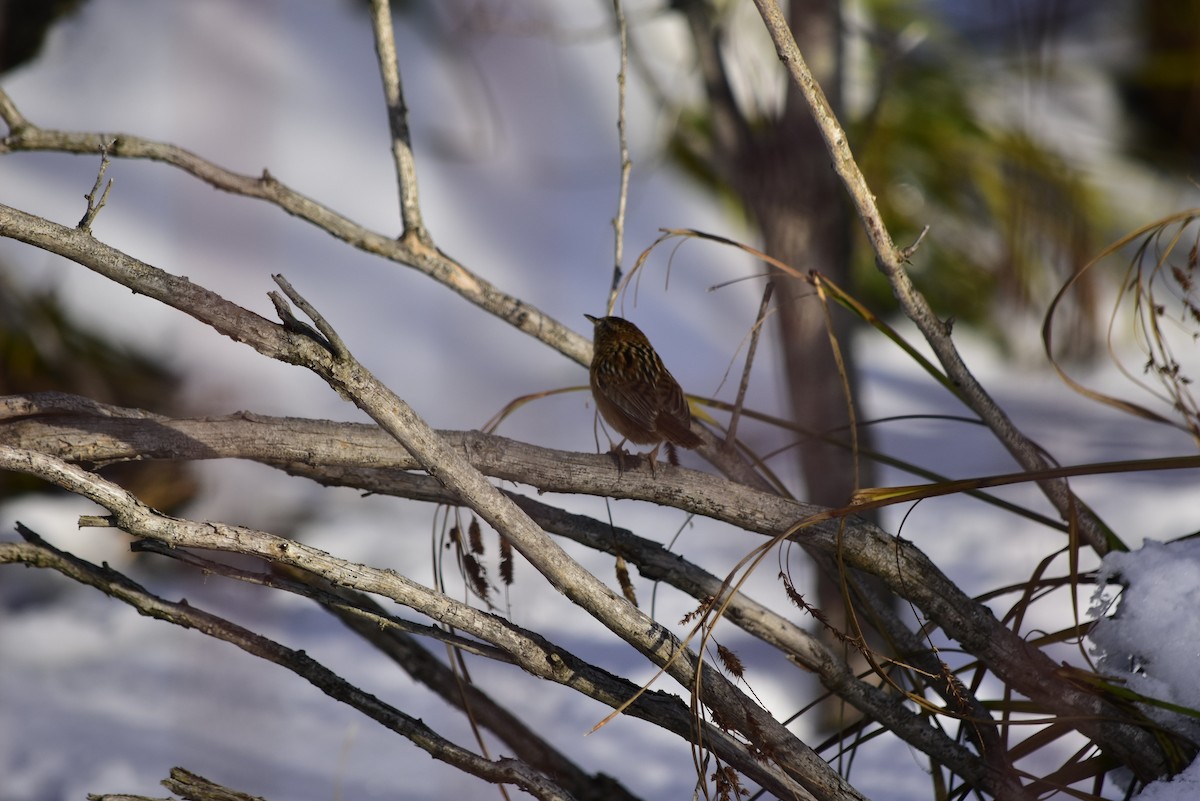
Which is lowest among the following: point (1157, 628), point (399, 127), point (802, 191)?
point (1157, 628)

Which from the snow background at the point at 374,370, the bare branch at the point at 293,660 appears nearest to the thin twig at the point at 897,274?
the snow background at the point at 374,370

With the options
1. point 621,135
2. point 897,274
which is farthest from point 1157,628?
point 621,135

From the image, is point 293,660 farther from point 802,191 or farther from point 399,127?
point 802,191

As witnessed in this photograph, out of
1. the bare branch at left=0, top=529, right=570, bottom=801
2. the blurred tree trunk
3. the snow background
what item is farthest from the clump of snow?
the blurred tree trunk

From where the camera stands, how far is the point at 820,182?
88.8 inches

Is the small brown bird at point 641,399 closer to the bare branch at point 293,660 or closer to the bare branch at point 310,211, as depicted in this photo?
the bare branch at point 310,211

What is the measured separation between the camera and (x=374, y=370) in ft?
9.81

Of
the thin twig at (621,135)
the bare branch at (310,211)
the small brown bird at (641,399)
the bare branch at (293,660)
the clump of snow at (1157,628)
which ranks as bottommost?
the bare branch at (293,660)

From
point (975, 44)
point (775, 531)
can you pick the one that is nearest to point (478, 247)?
point (975, 44)

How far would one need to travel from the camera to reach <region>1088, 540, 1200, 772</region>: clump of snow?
115 centimetres

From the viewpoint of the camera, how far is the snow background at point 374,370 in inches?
38.7

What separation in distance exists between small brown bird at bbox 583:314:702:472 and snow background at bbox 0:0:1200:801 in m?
0.09

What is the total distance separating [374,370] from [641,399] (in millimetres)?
1848

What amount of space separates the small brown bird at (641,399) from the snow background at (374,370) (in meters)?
0.09
